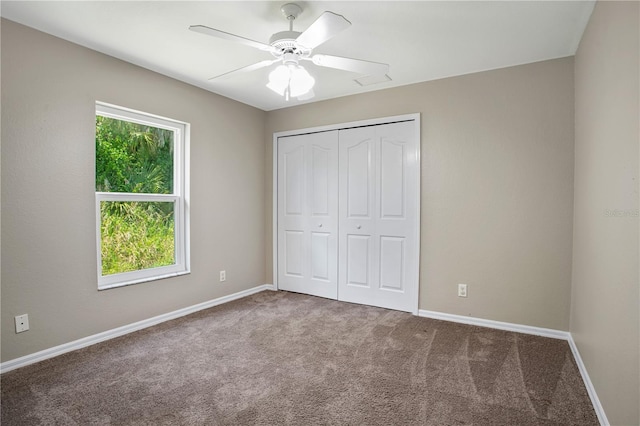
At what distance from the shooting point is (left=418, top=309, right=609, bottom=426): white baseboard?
1.84 m

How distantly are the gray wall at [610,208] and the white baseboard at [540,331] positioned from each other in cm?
6

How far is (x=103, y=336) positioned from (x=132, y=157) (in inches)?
61.1

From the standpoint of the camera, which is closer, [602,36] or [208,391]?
[602,36]

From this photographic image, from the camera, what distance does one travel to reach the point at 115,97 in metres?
2.85

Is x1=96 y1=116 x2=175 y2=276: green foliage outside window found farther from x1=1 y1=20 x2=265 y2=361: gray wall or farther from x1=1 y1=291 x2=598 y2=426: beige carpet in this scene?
x1=1 y1=291 x2=598 y2=426: beige carpet

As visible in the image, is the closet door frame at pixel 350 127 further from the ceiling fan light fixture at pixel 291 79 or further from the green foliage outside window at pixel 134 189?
the ceiling fan light fixture at pixel 291 79

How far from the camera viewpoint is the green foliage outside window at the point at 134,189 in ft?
9.50

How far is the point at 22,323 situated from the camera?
7.67 feet

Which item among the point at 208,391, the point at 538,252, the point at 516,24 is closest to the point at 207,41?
the point at 516,24

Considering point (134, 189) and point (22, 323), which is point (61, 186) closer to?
point (134, 189)

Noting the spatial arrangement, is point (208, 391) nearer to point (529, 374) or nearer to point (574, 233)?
point (529, 374)

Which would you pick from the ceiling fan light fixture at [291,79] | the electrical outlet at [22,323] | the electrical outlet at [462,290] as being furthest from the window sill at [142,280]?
the electrical outlet at [462,290]

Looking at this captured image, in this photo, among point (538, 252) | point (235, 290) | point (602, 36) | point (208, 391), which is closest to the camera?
point (602, 36)

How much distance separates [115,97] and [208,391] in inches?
95.7
